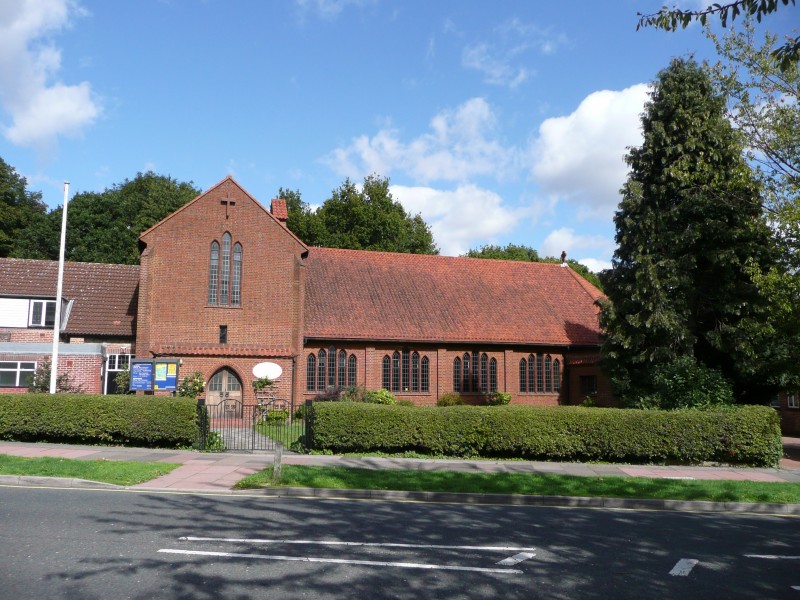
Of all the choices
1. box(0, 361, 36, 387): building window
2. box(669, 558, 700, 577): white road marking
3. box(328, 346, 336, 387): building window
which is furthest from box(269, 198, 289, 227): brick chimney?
box(669, 558, 700, 577): white road marking

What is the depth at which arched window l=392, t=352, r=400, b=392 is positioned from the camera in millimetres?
31938

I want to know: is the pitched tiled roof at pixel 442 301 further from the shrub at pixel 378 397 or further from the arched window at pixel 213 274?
the arched window at pixel 213 274

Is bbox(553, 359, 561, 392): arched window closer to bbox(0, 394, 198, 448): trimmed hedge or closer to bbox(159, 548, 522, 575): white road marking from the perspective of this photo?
bbox(0, 394, 198, 448): trimmed hedge

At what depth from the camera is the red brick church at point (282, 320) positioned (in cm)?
2927

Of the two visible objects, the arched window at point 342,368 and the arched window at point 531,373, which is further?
the arched window at point 531,373

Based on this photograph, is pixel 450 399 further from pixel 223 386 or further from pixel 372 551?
pixel 372 551

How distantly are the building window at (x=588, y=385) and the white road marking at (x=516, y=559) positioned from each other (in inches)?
1015

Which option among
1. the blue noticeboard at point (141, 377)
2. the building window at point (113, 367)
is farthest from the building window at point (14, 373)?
the blue noticeboard at point (141, 377)

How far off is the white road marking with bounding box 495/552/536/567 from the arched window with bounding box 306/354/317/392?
22.7 m

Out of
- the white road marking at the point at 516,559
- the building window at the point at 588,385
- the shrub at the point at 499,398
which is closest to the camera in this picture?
the white road marking at the point at 516,559

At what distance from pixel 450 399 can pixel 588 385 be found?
7230 millimetres

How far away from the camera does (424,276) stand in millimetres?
36344

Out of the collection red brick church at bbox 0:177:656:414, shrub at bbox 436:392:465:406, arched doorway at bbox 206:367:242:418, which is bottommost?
shrub at bbox 436:392:465:406

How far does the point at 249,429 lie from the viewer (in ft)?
80.4
